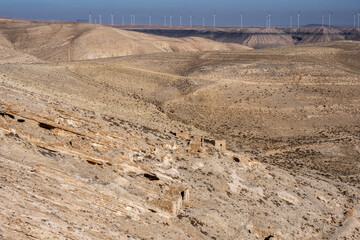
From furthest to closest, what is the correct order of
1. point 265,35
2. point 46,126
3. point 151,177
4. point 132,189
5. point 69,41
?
point 265,35 → point 69,41 → point 46,126 → point 151,177 → point 132,189

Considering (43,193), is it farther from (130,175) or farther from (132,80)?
(132,80)

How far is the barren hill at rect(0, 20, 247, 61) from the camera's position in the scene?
3000 inches

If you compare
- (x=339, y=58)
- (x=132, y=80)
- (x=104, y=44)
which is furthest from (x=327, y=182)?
(x=104, y=44)

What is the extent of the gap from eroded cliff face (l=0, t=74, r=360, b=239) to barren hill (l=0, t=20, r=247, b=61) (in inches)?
2195

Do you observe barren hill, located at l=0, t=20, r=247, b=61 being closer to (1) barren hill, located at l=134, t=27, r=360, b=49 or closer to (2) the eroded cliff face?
(2) the eroded cliff face

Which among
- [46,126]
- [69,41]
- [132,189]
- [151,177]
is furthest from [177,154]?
[69,41]

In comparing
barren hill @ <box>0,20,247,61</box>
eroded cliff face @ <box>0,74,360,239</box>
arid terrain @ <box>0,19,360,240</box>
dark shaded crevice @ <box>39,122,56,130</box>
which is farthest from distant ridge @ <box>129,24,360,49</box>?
dark shaded crevice @ <box>39,122,56,130</box>

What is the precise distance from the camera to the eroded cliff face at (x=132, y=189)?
1151cm

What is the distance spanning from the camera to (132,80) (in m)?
44.9

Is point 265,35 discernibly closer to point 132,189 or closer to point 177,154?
point 177,154

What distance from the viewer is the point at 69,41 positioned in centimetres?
8175

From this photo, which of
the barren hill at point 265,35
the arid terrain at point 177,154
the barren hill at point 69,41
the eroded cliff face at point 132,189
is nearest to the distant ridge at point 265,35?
the barren hill at point 265,35

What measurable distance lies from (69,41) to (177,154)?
219ft

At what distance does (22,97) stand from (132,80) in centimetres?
2750
